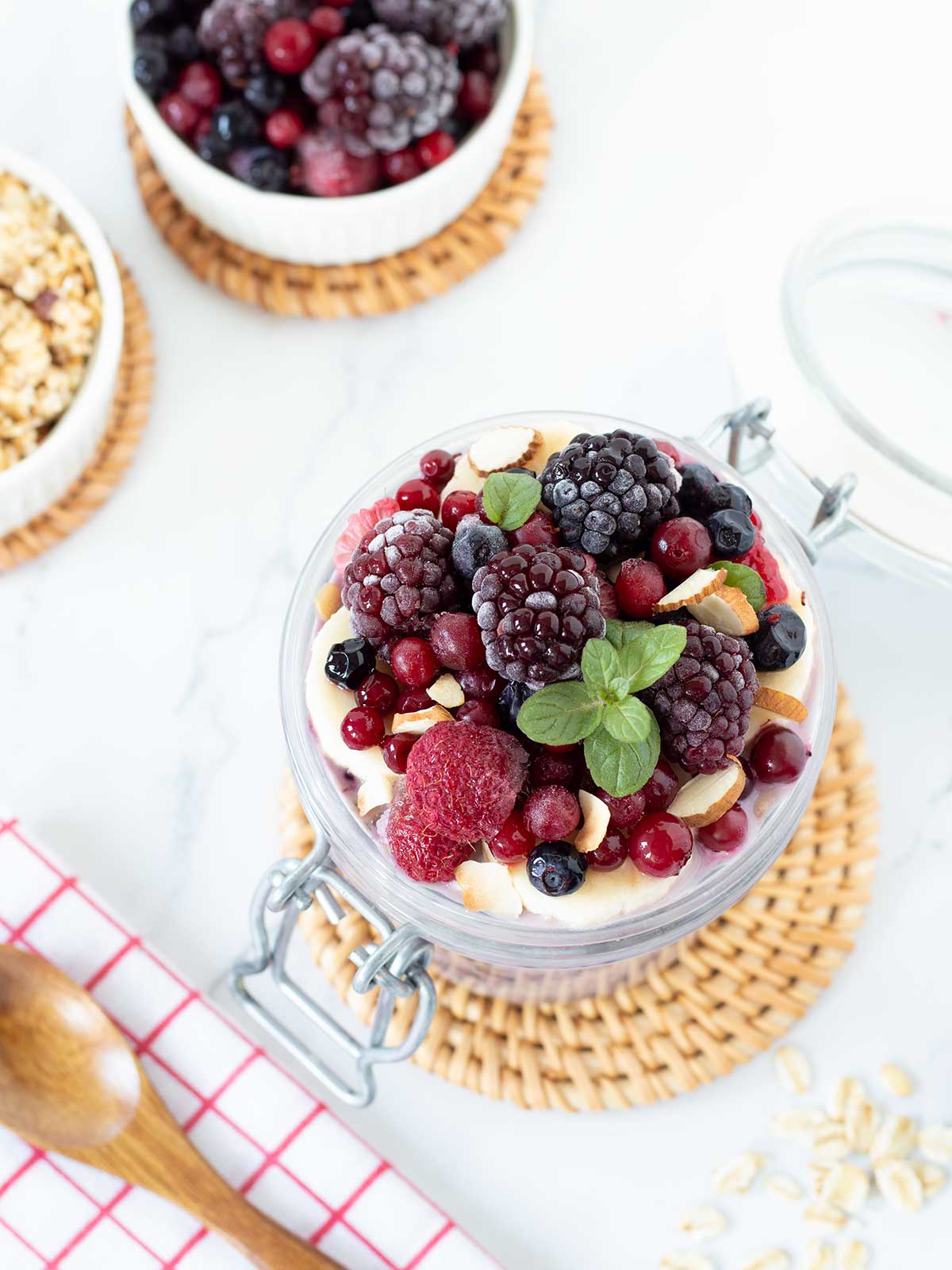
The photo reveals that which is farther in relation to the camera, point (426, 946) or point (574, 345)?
point (574, 345)

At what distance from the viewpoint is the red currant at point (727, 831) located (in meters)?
0.82

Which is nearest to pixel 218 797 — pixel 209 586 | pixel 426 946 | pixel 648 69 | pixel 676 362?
pixel 209 586

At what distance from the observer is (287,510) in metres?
1.26

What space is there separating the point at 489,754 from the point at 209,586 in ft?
1.83

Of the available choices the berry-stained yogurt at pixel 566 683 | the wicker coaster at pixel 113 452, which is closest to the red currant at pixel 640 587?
the berry-stained yogurt at pixel 566 683

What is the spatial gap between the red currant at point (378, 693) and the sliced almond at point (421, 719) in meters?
0.02

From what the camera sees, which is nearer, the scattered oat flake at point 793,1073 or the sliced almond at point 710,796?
the sliced almond at point 710,796

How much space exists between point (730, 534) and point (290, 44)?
0.64m

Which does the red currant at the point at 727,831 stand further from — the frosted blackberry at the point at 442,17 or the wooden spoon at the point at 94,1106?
the frosted blackberry at the point at 442,17

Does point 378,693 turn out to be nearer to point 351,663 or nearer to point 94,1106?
point 351,663

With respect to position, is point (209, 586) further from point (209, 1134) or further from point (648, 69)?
point (648, 69)

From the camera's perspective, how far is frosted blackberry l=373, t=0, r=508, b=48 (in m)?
1.14

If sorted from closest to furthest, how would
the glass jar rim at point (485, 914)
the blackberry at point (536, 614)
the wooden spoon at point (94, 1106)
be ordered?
the blackberry at point (536, 614) → the glass jar rim at point (485, 914) → the wooden spoon at point (94, 1106)

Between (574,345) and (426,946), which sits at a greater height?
(574,345)
